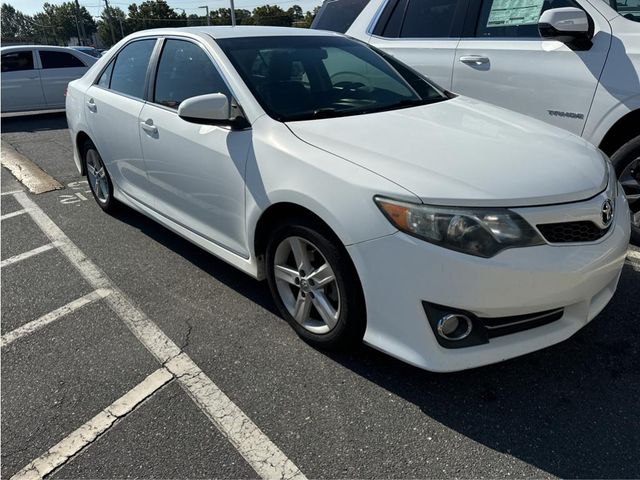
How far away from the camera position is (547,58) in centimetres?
355

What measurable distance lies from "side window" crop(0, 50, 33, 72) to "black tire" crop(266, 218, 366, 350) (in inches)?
445

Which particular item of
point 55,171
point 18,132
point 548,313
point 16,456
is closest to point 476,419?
point 548,313

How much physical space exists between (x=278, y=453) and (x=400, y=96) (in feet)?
7.10

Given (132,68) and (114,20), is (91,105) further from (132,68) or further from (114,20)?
(114,20)

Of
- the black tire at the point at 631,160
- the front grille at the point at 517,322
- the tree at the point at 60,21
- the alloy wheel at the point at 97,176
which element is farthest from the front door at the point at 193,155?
the tree at the point at 60,21

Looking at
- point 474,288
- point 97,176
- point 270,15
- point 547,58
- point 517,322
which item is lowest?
point 517,322

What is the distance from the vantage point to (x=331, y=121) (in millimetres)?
2645

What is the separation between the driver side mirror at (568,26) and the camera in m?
3.28

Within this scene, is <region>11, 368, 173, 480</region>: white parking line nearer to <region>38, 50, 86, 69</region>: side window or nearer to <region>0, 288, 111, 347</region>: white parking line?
<region>0, 288, 111, 347</region>: white parking line

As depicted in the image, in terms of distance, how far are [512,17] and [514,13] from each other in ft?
0.10

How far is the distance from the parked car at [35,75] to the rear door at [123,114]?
8.41 m

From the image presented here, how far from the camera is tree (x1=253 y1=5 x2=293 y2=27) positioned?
6794 centimetres

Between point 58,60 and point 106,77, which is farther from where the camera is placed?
point 58,60

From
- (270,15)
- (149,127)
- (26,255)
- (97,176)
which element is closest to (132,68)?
(149,127)
